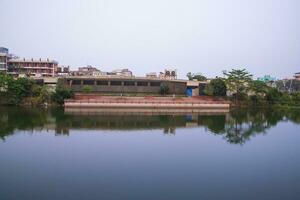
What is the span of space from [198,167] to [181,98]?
2706 centimetres

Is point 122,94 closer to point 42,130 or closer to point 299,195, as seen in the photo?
point 42,130

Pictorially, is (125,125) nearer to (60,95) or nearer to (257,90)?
(60,95)

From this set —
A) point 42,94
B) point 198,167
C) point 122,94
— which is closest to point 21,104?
point 42,94

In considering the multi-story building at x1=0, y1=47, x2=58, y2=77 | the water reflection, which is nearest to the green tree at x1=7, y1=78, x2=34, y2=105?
the water reflection

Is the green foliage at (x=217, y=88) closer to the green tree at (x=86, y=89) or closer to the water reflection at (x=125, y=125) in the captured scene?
the water reflection at (x=125, y=125)

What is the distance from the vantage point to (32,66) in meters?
49.0

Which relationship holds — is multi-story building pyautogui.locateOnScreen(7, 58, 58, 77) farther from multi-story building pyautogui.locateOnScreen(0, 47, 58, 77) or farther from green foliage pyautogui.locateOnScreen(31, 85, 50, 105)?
green foliage pyautogui.locateOnScreen(31, 85, 50, 105)

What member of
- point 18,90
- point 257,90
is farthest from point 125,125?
point 257,90

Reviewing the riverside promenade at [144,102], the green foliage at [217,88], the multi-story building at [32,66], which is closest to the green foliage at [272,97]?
the green foliage at [217,88]

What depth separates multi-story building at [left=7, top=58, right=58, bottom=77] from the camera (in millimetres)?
47844

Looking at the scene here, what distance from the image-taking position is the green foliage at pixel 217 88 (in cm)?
3966

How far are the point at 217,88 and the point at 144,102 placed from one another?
981 centimetres

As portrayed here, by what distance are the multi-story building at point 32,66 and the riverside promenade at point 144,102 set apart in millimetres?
15256

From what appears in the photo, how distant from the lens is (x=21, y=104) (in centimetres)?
3384
